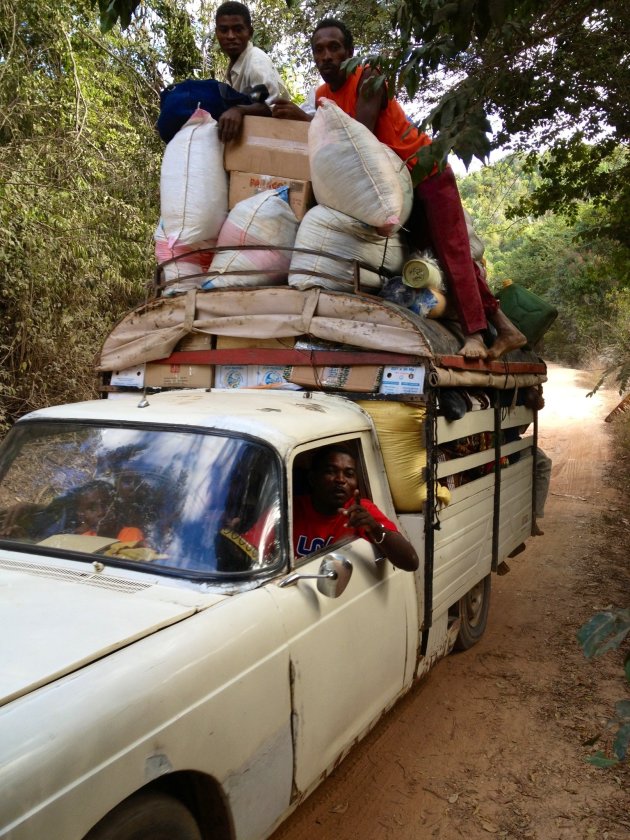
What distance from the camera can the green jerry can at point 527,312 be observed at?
5637 mm

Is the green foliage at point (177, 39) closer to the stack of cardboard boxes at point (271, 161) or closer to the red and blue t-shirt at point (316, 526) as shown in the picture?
the stack of cardboard boxes at point (271, 161)

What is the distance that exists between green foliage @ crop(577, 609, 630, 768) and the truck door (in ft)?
2.71

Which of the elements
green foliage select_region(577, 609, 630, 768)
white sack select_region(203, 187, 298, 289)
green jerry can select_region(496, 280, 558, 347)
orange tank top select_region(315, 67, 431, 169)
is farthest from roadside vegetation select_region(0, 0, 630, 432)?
green foliage select_region(577, 609, 630, 768)

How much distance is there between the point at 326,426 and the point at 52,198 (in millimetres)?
5492

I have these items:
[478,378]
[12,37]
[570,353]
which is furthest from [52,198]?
[570,353]

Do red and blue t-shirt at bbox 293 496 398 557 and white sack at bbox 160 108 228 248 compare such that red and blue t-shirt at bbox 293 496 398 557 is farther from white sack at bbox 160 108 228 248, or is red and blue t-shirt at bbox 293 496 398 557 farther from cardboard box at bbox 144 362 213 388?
white sack at bbox 160 108 228 248

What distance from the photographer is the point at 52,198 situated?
710 centimetres

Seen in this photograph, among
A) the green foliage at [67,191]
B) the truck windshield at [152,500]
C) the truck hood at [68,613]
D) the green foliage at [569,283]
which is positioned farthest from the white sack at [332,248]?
the green foliage at [569,283]

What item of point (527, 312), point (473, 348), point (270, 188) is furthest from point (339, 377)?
point (527, 312)

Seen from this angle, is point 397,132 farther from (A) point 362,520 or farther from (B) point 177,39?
(B) point 177,39

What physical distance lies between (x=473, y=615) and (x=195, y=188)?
339 centimetres

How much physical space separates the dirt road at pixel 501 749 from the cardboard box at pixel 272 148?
324 cm

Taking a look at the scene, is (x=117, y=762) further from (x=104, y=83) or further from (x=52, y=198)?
(x=104, y=83)

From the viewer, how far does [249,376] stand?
3865 millimetres
